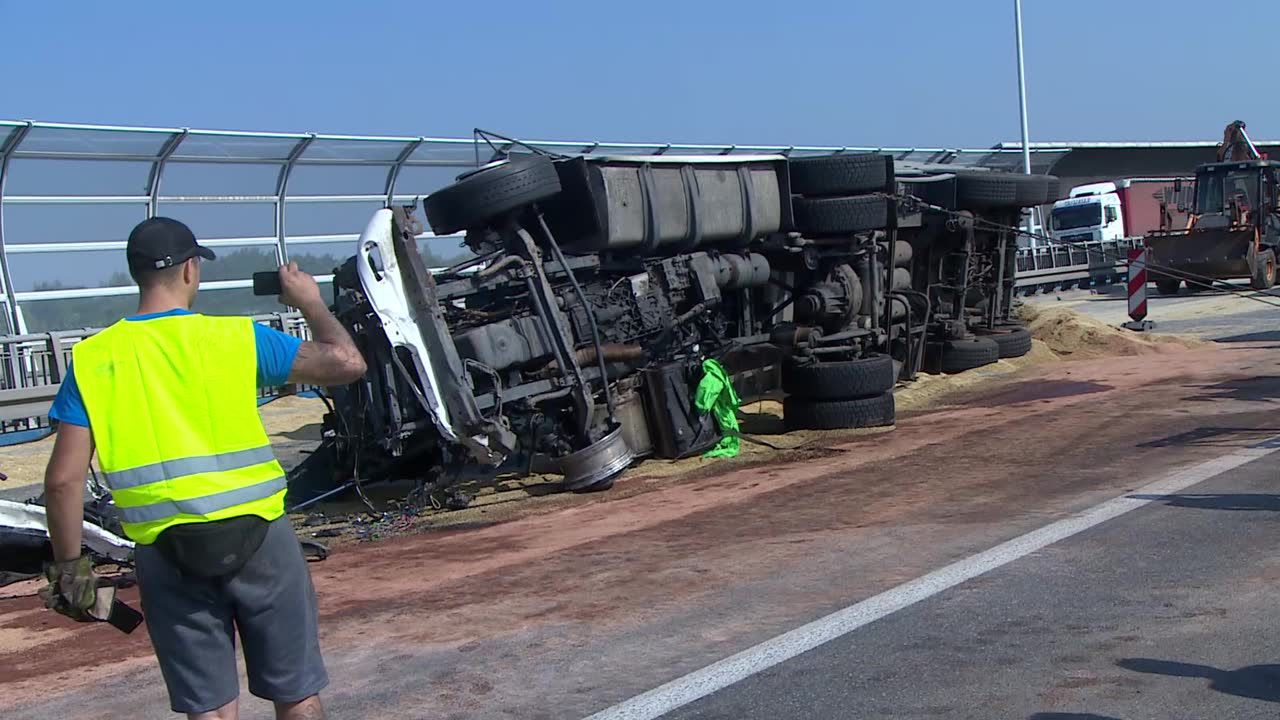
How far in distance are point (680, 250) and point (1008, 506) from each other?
5.01 meters

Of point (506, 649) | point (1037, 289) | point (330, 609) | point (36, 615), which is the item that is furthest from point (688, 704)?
point (1037, 289)

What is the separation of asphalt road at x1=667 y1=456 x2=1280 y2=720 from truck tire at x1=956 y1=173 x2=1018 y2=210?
11.2 metres

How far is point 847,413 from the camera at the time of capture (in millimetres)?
12961

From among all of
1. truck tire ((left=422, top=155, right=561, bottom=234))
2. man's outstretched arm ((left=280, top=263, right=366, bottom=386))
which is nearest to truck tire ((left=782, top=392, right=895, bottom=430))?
truck tire ((left=422, top=155, right=561, bottom=234))

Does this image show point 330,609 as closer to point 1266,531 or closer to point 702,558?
point 702,558

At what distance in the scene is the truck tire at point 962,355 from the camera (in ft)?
58.0

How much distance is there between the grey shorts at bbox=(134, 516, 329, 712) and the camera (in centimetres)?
342

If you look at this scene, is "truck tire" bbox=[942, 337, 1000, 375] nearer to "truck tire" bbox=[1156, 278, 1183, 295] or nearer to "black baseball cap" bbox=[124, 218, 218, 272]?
"black baseball cap" bbox=[124, 218, 218, 272]

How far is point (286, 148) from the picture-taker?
719 inches

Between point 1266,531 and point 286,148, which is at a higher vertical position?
point 286,148

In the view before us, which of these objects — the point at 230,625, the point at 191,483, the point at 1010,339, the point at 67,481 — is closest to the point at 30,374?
the point at 1010,339

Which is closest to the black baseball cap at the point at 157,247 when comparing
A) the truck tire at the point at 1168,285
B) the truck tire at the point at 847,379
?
the truck tire at the point at 847,379

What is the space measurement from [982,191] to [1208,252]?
53.4 ft

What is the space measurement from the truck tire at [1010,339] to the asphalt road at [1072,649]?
12.0 m
